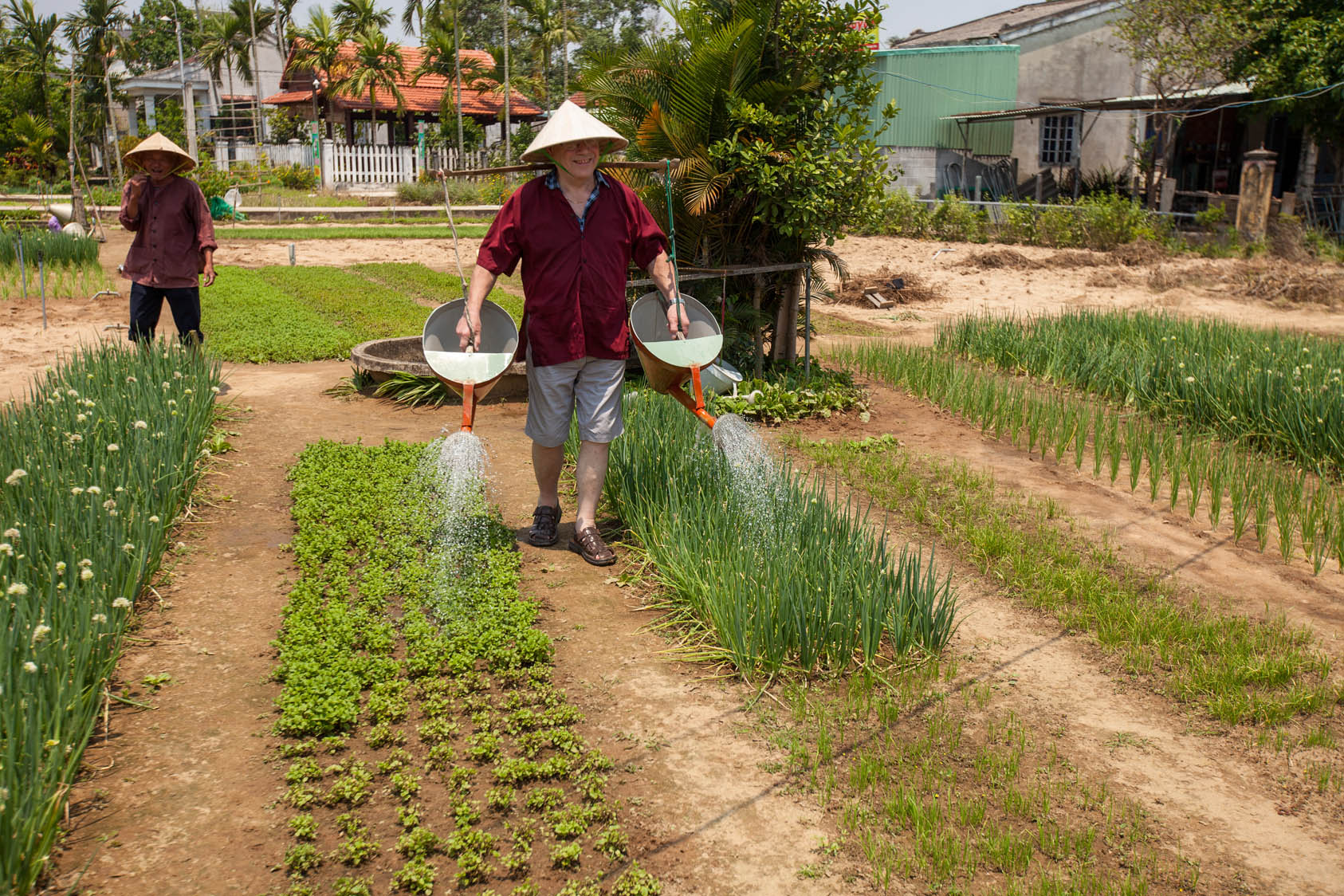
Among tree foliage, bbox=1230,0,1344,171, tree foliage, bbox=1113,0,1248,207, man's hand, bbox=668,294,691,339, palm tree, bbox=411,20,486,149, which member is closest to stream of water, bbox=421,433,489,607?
man's hand, bbox=668,294,691,339

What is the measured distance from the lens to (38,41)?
31.8m

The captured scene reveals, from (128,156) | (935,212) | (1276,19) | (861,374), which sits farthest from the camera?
(935,212)

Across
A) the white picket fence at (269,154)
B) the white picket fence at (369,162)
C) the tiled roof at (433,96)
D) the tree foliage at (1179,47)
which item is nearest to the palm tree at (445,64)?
the tiled roof at (433,96)

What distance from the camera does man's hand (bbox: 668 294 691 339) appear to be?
15.9ft

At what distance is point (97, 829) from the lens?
287 centimetres

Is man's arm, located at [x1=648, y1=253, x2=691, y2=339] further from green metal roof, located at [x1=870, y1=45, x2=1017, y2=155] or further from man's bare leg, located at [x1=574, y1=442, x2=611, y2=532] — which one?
green metal roof, located at [x1=870, y1=45, x2=1017, y2=155]

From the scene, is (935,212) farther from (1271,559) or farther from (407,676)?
(407,676)

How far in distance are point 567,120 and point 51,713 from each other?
9.28 feet

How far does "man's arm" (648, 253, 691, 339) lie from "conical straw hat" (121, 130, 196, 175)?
3.76 metres

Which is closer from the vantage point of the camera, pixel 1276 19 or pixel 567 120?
pixel 567 120

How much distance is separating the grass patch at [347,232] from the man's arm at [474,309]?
51.9ft

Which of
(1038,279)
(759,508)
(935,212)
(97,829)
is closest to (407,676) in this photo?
(97,829)

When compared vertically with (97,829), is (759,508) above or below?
above

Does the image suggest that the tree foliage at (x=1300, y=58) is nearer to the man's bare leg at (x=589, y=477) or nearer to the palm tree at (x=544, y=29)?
the man's bare leg at (x=589, y=477)
